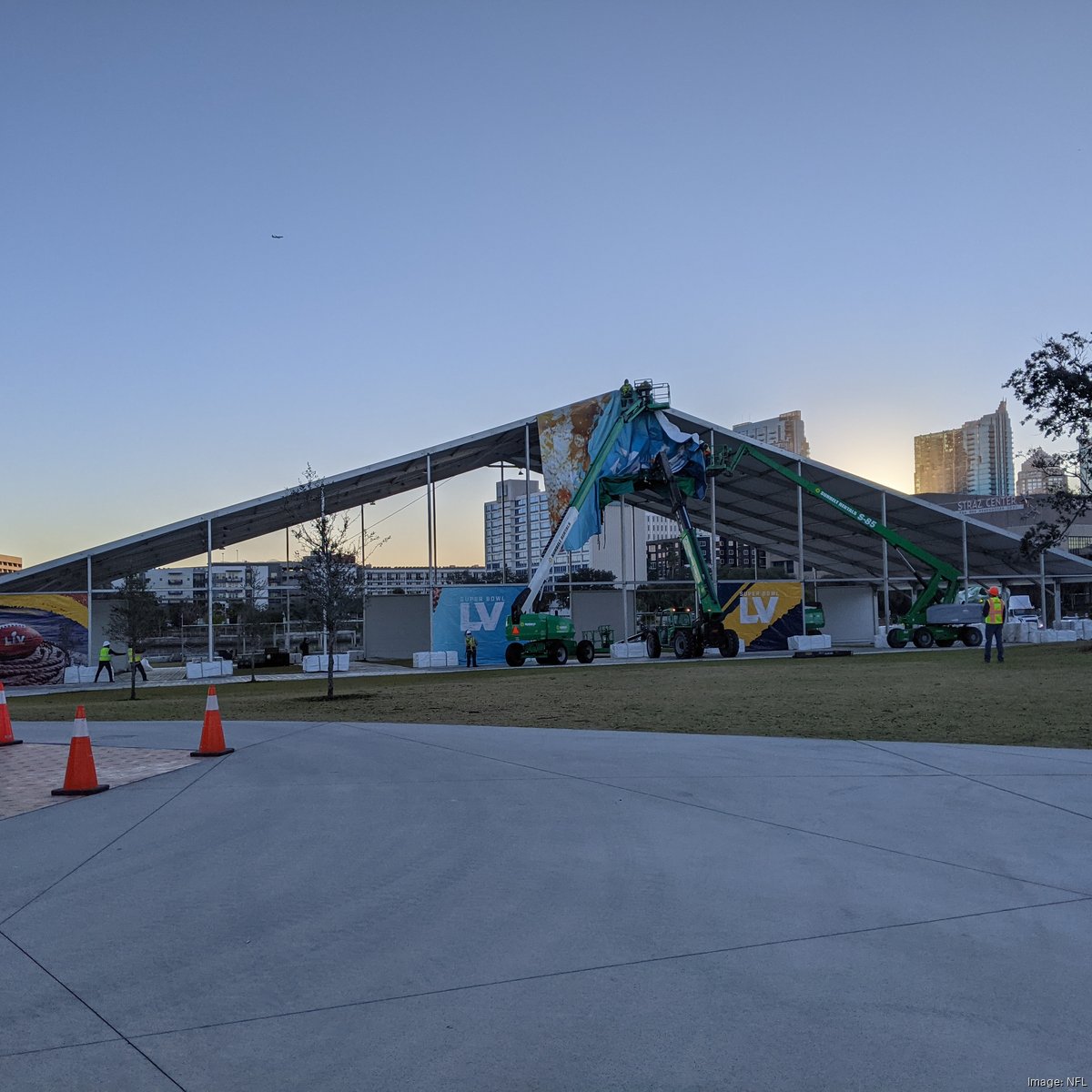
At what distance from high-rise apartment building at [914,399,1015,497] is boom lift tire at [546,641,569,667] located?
14989 cm

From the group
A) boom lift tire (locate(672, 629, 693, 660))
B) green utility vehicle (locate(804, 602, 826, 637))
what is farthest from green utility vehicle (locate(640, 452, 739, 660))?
green utility vehicle (locate(804, 602, 826, 637))

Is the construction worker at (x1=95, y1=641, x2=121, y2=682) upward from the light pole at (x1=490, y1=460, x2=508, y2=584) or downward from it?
downward

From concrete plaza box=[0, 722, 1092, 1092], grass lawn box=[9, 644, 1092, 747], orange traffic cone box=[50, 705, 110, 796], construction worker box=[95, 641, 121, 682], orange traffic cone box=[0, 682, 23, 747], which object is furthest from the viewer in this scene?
construction worker box=[95, 641, 121, 682]

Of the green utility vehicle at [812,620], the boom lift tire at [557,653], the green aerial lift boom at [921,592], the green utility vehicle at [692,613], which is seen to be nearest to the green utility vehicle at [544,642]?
the boom lift tire at [557,653]

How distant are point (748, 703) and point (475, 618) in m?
26.2

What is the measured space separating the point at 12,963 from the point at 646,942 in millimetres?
3130

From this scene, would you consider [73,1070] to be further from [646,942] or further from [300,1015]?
[646,942]

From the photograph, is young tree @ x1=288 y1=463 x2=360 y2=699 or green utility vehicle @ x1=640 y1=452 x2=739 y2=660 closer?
young tree @ x1=288 y1=463 x2=360 y2=699

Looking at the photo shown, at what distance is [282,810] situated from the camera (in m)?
8.56

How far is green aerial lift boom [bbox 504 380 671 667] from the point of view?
3803 cm

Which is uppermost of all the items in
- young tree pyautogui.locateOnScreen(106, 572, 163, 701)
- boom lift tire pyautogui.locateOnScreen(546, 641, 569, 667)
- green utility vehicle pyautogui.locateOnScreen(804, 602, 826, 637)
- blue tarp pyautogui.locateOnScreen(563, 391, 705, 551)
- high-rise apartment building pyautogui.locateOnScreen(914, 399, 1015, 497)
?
high-rise apartment building pyautogui.locateOnScreen(914, 399, 1015, 497)

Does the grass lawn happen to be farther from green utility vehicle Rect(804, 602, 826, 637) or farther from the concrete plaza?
green utility vehicle Rect(804, 602, 826, 637)

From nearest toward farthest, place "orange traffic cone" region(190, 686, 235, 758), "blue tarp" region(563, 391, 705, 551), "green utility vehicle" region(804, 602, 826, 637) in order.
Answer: "orange traffic cone" region(190, 686, 235, 758), "blue tarp" region(563, 391, 705, 551), "green utility vehicle" region(804, 602, 826, 637)

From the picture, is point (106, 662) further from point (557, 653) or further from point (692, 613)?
point (692, 613)
